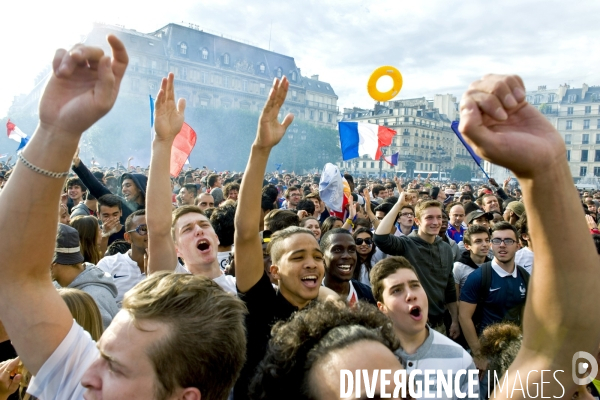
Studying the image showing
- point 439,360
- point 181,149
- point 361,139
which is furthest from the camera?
point 361,139

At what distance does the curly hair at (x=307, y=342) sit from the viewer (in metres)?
1.45

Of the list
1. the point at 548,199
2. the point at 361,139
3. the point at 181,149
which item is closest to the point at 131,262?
the point at 181,149

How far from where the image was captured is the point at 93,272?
2945mm

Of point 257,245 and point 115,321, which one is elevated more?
point 257,245

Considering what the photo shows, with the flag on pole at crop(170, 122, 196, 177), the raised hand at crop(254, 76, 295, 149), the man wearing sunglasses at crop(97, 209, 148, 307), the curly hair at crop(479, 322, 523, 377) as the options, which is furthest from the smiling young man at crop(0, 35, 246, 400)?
the flag on pole at crop(170, 122, 196, 177)

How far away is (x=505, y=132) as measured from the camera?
43.2 inches

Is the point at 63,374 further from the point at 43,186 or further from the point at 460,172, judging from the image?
the point at 460,172

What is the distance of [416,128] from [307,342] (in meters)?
93.0

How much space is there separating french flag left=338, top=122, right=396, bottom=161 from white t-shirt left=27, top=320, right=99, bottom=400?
8.66m

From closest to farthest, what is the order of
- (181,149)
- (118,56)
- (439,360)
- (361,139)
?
(118,56) < (439,360) < (181,149) < (361,139)

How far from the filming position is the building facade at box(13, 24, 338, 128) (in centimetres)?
6200

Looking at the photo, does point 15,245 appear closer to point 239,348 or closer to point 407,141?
point 239,348

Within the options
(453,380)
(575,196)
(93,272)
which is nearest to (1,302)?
(93,272)

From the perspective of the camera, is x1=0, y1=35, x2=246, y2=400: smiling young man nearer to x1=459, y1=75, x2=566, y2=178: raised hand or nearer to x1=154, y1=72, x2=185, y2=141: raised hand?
x1=459, y1=75, x2=566, y2=178: raised hand
